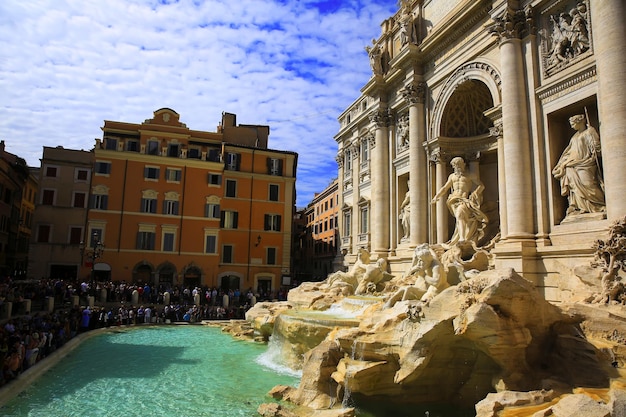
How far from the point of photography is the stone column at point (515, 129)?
47.1 feet

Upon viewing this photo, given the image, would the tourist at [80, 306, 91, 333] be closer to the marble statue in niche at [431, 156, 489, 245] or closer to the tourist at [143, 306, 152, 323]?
the tourist at [143, 306, 152, 323]

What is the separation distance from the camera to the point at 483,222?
17.9 m

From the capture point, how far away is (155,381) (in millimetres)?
11930

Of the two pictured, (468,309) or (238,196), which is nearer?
(468,309)

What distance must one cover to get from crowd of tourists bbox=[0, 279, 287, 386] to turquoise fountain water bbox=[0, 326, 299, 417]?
0.84 metres

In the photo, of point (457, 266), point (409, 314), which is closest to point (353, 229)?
point (457, 266)

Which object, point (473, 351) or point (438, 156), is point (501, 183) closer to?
point (438, 156)

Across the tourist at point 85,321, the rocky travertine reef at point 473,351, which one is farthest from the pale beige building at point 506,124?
the tourist at point 85,321

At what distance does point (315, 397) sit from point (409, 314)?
273 cm

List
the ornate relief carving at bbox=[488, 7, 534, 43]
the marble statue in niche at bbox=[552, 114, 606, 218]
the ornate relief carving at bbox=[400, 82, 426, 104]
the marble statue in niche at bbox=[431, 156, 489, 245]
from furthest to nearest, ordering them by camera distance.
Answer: the ornate relief carving at bbox=[400, 82, 426, 104] < the marble statue in niche at bbox=[431, 156, 489, 245] < the ornate relief carving at bbox=[488, 7, 534, 43] < the marble statue in niche at bbox=[552, 114, 606, 218]

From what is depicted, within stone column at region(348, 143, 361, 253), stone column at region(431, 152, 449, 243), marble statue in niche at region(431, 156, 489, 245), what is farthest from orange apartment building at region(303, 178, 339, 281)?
marble statue in niche at region(431, 156, 489, 245)

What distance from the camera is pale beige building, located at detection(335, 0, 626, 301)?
12.4m

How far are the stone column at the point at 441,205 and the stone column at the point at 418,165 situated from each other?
0.88 m

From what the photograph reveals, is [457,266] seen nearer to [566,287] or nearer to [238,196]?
[566,287]
